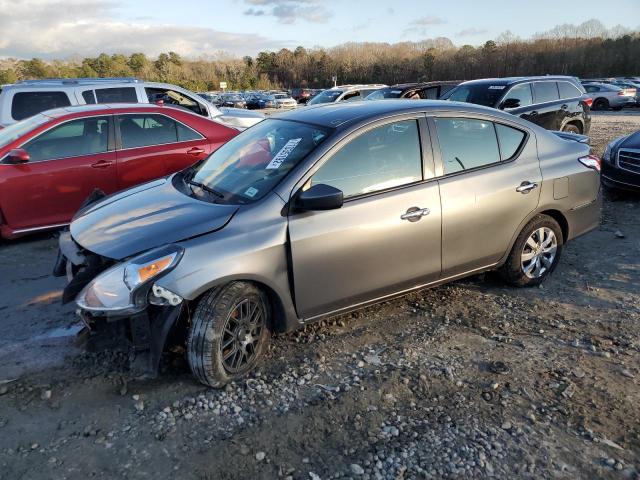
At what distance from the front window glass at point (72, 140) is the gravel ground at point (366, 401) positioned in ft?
7.45

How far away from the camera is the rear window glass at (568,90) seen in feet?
35.2

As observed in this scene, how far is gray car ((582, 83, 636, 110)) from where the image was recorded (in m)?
27.2

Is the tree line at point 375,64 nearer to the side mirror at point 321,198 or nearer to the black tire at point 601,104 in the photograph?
the black tire at point 601,104

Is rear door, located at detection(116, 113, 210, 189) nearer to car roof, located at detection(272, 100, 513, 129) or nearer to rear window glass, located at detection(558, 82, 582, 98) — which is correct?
car roof, located at detection(272, 100, 513, 129)

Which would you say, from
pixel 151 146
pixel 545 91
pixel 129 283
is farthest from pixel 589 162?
pixel 545 91

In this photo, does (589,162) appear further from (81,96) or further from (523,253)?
(81,96)

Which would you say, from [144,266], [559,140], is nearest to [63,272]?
[144,266]

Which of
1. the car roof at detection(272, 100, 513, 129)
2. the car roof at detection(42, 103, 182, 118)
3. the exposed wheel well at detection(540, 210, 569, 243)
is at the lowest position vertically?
the exposed wheel well at detection(540, 210, 569, 243)

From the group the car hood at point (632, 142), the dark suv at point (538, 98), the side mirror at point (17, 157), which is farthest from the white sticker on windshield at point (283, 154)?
the dark suv at point (538, 98)

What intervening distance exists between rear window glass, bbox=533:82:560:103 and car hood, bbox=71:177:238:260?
29.7 feet

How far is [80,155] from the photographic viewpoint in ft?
19.6

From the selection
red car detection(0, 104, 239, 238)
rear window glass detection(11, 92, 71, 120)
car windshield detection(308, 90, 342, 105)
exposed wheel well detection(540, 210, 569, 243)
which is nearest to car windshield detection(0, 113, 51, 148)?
red car detection(0, 104, 239, 238)

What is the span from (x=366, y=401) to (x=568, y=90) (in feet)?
33.5

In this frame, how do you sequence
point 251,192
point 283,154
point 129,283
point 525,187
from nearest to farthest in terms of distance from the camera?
1. point 129,283
2. point 251,192
3. point 283,154
4. point 525,187
